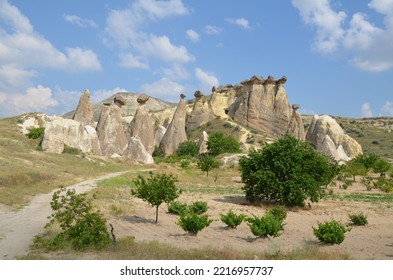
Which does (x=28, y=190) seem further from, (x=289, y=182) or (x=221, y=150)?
(x=221, y=150)

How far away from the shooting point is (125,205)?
1734cm

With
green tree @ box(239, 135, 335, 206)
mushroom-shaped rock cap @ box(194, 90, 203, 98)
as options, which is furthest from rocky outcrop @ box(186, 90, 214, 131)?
green tree @ box(239, 135, 335, 206)

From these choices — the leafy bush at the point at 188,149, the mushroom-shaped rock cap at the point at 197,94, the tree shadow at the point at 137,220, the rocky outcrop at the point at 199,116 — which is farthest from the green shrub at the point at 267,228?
the mushroom-shaped rock cap at the point at 197,94

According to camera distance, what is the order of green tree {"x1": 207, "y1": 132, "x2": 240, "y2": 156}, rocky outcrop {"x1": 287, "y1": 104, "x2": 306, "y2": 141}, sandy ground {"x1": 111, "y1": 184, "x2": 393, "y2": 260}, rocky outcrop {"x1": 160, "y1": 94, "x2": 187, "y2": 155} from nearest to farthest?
sandy ground {"x1": 111, "y1": 184, "x2": 393, "y2": 260}
green tree {"x1": 207, "y1": 132, "x2": 240, "y2": 156}
rocky outcrop {"x1": 160, "y1": 94, "x2": 187, "y2": 155}
rocky outcrop {"x1": 287, "y1": 104, "x2": 306, "y2": 141}

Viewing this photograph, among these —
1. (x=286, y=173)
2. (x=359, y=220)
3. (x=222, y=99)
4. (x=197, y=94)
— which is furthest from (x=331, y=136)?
(x=359, y=220)

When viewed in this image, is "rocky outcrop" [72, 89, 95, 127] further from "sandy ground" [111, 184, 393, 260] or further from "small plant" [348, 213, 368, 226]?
"small plant" [348, 213, 368, 226]

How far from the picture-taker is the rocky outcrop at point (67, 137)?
39375 mm

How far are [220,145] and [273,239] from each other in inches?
1657

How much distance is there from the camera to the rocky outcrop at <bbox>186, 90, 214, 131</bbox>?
72688mm

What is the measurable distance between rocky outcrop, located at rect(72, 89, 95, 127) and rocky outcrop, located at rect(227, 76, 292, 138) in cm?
2659

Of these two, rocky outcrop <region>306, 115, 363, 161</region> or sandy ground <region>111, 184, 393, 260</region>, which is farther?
rocky outcrop <region>306, 115, 363, 161</region>

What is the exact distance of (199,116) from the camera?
73.1 m

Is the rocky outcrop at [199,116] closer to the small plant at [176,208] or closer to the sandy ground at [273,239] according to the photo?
the sandy ground at [273,239]
